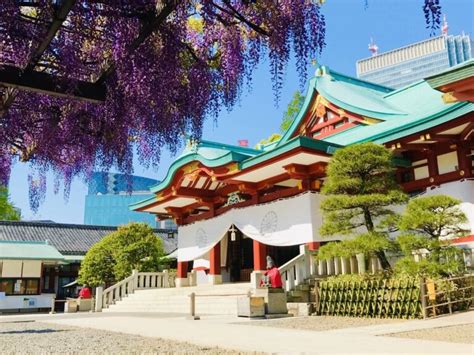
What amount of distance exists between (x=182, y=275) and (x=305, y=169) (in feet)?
31.3

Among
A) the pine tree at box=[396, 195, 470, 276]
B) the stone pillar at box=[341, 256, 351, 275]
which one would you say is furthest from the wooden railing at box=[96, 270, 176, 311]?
the pine tree at box=[396, 195, 470, 276]

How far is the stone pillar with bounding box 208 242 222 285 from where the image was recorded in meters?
19.2

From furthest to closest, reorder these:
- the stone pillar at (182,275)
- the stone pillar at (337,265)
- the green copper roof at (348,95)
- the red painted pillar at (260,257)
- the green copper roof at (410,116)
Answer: the stone pillar at (182,275) < the red painted pillar at (260,257) < the green copper roof at (348,95) < the stone pillar at (337,265) < the green copper roof at (410,116)

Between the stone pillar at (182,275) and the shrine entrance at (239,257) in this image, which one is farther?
the shrine entrance at (239,257)

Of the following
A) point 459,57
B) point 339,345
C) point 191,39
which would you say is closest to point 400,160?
point 339,345

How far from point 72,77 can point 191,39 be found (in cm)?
138

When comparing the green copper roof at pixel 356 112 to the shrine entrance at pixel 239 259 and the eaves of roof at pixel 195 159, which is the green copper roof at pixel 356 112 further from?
the shrine entrance at pixel 239 259

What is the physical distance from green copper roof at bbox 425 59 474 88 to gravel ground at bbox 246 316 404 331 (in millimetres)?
4730

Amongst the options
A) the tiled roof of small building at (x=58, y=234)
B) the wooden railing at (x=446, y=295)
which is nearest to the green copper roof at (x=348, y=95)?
the wooden railing at (x=446, y=295)

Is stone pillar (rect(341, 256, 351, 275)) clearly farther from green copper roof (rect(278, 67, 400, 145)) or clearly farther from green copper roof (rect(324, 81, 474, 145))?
green copper roof (rect(278, 67, 400, 145))

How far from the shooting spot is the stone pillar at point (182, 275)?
21484 millimetres

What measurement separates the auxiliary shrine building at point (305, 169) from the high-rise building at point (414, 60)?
99240 mm

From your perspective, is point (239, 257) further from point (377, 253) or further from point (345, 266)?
point (377, 253)

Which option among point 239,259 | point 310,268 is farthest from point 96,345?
point 239,259
